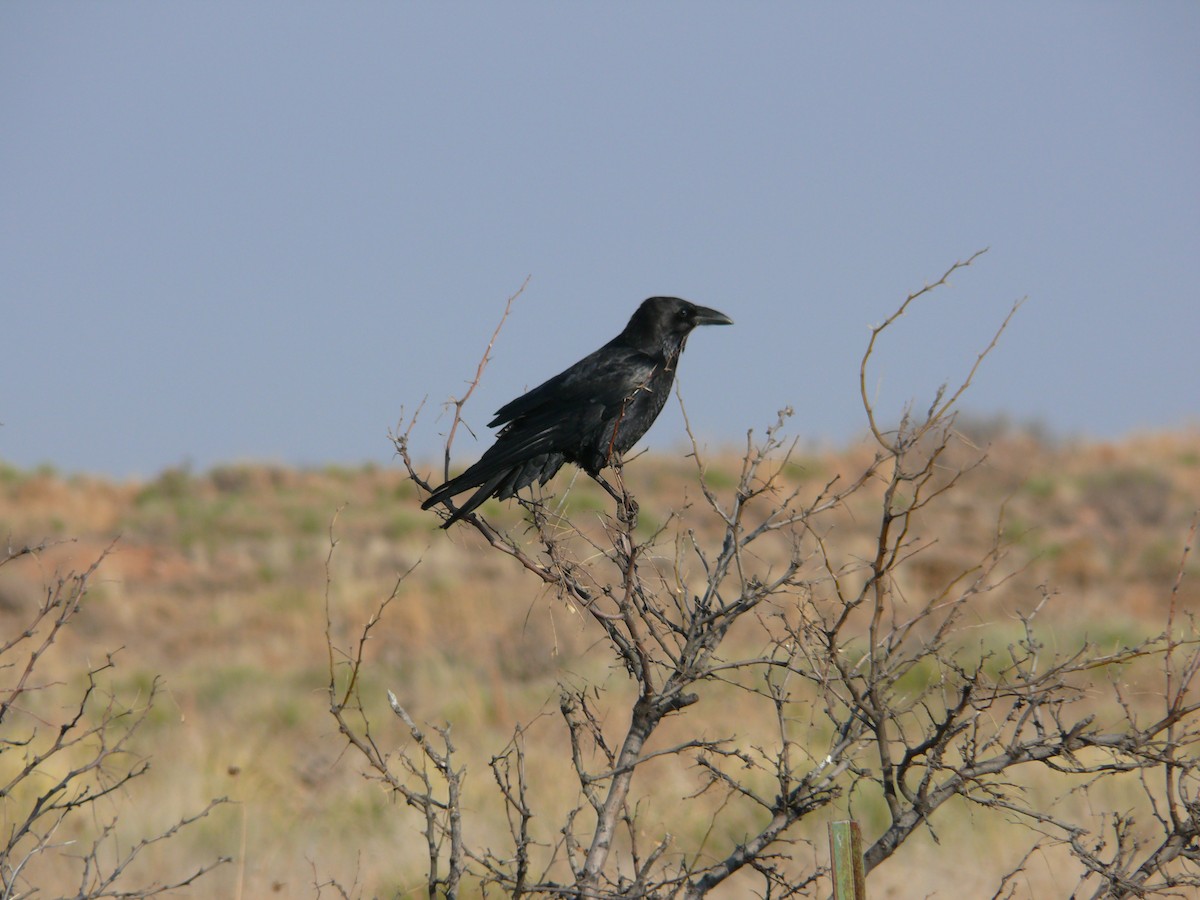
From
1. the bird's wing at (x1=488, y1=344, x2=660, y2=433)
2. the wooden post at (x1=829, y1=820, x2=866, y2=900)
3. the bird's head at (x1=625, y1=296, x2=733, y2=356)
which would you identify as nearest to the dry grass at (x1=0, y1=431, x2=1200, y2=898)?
the bird's wing at (x1=488, y1=344, x2=660, y2=433)

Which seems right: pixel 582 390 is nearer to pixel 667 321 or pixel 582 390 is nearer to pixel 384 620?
pixel 667 321

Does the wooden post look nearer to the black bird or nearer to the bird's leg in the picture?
the bird's leg

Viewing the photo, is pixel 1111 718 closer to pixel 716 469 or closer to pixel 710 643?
pixel 710 643

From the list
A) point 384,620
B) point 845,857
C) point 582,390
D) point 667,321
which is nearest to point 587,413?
point 582,390

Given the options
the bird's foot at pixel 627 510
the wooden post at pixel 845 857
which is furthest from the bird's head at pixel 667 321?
the wooden post at pixel 845 857

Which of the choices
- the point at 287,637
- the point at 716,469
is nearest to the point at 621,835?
the point at 287,637

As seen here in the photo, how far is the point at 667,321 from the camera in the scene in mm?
5152

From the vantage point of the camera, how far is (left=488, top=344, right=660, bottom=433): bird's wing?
444 centimetres

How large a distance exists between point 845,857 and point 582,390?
2.79 metres

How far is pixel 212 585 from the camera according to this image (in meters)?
23.4

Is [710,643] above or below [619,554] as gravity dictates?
below

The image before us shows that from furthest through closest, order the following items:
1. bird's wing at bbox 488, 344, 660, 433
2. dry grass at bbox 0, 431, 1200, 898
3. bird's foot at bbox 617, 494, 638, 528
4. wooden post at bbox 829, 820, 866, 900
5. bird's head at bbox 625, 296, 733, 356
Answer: dry grass at bbox 0, 431, 1200, 898
bird's head at bbox 625, 296, 733, 356
bird's wing at bbox 488, 344, 660, 433
bird's foot at bbox 617, 494, 638, 528
wooden post at bbox 829, 820, 866, 900

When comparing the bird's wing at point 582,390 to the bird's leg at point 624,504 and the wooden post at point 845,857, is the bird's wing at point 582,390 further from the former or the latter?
the wooden post at point 845,857

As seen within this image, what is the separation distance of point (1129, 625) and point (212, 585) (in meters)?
16.3
